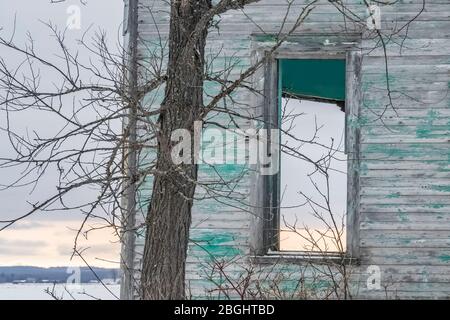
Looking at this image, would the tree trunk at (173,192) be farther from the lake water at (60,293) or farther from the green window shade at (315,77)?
the green window shade at (315,77)

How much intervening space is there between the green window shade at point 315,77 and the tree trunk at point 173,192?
6.22 metres

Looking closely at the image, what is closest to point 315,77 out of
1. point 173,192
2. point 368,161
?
point 368,161

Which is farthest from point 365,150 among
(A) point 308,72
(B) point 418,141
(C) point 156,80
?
(A) point 308,72

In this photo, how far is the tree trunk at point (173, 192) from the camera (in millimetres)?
6316

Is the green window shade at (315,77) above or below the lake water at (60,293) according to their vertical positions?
above

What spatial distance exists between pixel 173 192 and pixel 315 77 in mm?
7533

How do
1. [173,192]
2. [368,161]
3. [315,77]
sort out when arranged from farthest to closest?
1. [315,77]
2. [368,161]
3. [173,192]

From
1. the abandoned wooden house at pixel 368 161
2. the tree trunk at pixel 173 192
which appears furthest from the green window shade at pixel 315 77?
the tree trunk at pixel 173 192

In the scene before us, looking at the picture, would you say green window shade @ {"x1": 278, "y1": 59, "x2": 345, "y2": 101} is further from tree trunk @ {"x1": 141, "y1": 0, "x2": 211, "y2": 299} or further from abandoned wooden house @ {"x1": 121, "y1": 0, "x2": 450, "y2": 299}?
tree trunk @ {"x1": 141, "y1": 0, "x2": 211, "y2": 299}

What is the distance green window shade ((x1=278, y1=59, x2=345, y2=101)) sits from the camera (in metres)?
12.9

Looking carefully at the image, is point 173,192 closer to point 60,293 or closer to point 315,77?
point 60,293

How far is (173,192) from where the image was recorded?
6.41m

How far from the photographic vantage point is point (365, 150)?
9258 millimetres
